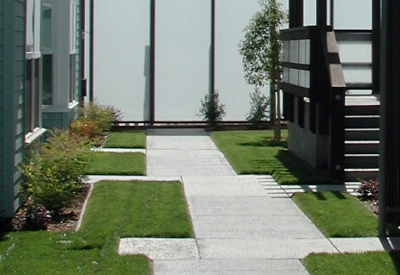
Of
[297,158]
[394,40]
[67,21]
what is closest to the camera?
[394,40]

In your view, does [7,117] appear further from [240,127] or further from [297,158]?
[240,127]

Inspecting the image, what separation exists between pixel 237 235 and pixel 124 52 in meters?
12.5

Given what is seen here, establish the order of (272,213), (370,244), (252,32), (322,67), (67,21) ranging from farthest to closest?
(252,32), (67,21), (322,67), (272,213), (370,244)

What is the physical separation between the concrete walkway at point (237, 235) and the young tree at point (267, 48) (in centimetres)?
420

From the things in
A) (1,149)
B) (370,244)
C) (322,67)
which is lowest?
(370,244)

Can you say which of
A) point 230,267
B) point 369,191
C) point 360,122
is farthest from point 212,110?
point 230,267

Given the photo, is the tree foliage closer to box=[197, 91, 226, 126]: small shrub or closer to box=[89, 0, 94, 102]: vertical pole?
box=[197, 91, 226, 126]: small shrub

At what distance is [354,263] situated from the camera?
24.3 feet

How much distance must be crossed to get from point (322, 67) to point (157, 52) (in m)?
8.96

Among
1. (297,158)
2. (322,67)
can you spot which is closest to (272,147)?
(297,158)

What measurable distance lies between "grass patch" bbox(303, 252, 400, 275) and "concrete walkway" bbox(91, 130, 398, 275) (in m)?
0.14

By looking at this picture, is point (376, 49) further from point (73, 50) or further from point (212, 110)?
point (212, 110)

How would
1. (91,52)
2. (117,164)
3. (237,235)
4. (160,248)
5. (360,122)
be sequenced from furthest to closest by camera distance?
(91,52), (117,164), (360,122), (237,235), (160,248)

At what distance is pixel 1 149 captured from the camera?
8828 mm
